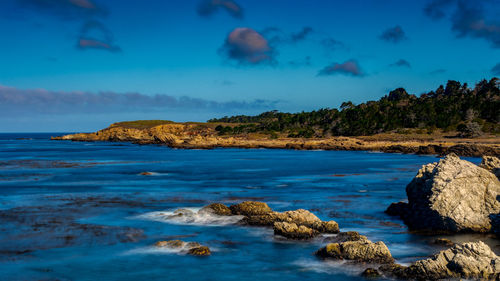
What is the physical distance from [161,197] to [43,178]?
61.2 feet

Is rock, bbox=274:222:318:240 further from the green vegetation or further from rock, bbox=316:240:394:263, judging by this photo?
the green vegetation

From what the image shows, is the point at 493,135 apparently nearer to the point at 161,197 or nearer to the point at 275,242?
the point at 161,197

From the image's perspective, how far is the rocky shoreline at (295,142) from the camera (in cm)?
6272

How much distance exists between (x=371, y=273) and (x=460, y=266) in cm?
214

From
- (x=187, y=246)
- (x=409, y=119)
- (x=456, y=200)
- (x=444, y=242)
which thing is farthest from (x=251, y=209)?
(x=409, y=119)

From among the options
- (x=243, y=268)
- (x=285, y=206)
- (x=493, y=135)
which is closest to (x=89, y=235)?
(x=243, y=268)

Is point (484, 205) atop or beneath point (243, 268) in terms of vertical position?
atop

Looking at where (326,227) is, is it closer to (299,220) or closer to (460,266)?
(299,220)

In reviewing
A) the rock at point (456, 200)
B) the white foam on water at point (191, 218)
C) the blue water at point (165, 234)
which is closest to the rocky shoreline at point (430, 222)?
the rock at point (456, 200)

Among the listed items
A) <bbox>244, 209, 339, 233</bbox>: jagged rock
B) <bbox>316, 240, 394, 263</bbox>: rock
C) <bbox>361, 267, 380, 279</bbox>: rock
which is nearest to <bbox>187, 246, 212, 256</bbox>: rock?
<bbox>316, 240, 394, 263</bbox>: rock

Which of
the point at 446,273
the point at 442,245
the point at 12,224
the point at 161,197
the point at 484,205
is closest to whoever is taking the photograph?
the point at 446,273

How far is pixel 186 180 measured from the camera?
3850 centimetres

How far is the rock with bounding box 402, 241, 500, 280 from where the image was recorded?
1061 cm

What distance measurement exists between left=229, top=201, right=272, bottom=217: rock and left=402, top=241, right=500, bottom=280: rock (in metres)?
8.08
